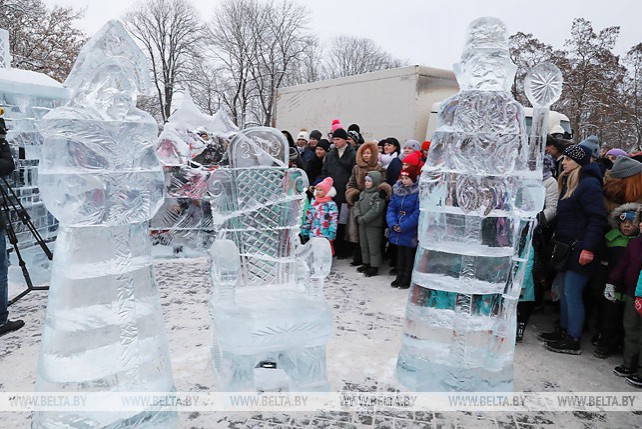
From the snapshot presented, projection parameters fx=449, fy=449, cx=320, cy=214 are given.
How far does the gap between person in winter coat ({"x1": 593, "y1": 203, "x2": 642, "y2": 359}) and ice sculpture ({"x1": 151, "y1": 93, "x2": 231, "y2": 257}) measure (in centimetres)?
443

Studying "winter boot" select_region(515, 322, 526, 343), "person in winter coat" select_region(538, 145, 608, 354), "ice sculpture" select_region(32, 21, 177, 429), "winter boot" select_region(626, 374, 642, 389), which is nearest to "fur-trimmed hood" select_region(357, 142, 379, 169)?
"person in winter coat" select_region(538, 145, 608, 354)

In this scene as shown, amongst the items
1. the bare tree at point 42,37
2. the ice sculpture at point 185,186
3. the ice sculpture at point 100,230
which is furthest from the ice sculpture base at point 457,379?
the bare tree at point 42,37

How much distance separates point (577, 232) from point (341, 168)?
10.9ft

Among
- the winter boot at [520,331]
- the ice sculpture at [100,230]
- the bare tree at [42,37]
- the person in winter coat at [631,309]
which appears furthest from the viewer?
the bare tree at [42,37]

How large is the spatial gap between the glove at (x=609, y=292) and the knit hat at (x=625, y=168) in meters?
0.86

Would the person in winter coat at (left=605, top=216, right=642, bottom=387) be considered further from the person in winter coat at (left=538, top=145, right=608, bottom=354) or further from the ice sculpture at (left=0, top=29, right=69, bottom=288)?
the ice sculpture at (left=0, top=29, right=69, bottom=288)

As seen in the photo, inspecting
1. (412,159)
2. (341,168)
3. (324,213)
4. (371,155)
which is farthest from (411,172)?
(341,168)

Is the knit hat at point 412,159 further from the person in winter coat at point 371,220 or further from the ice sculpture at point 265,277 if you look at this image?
the ice sculpture at point 265,277

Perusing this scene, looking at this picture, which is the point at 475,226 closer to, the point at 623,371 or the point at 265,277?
the point at 265,277

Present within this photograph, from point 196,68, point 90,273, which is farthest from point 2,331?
point 196,68

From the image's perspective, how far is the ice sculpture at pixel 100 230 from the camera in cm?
214

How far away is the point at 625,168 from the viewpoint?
11.5ft

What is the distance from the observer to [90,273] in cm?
222

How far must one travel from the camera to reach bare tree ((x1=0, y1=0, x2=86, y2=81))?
16.4 m
